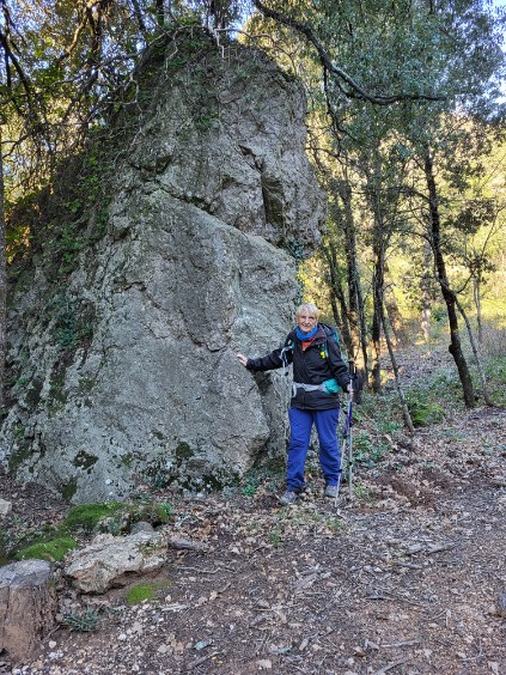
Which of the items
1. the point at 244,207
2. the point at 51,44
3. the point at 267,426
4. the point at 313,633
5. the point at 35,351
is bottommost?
the point at 313,633

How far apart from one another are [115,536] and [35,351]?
3.51 metres

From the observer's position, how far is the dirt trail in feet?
11.2

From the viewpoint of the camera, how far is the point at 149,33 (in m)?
8.80

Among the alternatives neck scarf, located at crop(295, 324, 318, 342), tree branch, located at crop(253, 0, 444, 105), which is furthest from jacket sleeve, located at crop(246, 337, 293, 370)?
tree branch, located at crop(253, 0, 444, 105)

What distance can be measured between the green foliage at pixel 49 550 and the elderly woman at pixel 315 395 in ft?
7.82

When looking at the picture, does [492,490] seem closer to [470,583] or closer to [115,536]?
[470,583]

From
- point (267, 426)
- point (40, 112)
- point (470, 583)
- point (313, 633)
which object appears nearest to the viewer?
point (313, 633)

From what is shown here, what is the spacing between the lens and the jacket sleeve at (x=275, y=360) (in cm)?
614

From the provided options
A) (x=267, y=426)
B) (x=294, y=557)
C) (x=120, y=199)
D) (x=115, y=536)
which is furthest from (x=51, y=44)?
(x=294, y=557)

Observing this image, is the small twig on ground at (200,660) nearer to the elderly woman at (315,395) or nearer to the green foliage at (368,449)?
the elderly woman at (315,395)

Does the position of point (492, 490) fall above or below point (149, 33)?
below

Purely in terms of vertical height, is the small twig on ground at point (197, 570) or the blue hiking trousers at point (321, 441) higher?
the blue hiking trousers at point (321, 441)

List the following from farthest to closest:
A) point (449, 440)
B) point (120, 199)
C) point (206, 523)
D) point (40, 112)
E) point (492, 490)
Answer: point (449, 440) < point (40, 112) < point (120, 199) < point (492, 490) < point (206, 523)

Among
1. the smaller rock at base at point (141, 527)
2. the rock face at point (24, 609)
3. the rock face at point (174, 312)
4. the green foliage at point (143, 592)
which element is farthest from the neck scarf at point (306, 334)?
the rock face at point (24, 609)
